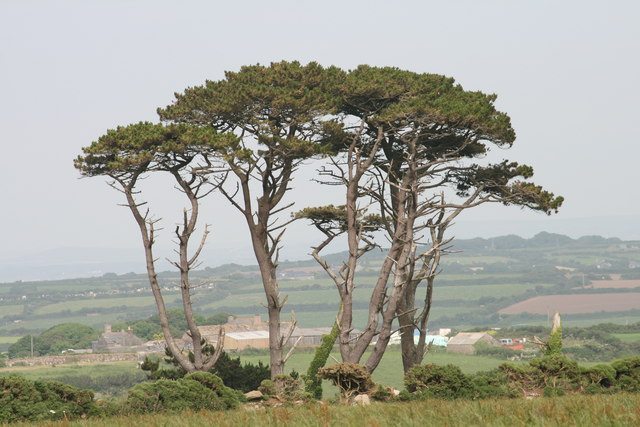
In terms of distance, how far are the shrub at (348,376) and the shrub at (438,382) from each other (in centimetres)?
115

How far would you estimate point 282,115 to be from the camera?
30.9 meters

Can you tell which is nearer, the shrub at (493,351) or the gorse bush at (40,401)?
the gorse bush at (40,401)

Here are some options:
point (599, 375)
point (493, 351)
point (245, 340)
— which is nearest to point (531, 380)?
point (599, 375)

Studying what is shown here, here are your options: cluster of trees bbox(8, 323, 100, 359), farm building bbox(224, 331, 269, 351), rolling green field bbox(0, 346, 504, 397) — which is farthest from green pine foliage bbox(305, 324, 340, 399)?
cluster of trees bbox(8, 323, 100, 359)

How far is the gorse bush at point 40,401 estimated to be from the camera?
2014 centimetres

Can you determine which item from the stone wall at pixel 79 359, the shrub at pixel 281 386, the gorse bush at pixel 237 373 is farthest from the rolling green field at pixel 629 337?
the shrub at pixel 281 386

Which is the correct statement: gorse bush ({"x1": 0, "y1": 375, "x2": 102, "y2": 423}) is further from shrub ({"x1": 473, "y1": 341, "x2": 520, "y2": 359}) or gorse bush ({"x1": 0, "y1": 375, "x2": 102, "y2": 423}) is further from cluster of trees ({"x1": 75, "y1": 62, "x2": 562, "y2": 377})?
shrub ({"x1": 473, "y1": 341, "x2": 520, "y2": 359})

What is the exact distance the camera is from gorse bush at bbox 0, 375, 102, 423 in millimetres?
20141

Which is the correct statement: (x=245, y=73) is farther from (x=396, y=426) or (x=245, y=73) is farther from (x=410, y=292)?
(x=396, y=426)

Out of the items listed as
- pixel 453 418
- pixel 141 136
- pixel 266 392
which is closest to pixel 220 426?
pixel 453 418

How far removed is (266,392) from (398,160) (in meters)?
11.7

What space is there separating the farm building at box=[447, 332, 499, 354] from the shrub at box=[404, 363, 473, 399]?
75.6 metres

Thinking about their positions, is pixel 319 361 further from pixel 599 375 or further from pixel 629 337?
pixel 629 337

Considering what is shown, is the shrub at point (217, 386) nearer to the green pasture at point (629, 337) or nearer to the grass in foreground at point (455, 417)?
the grass in foreground at point (455, 417)
